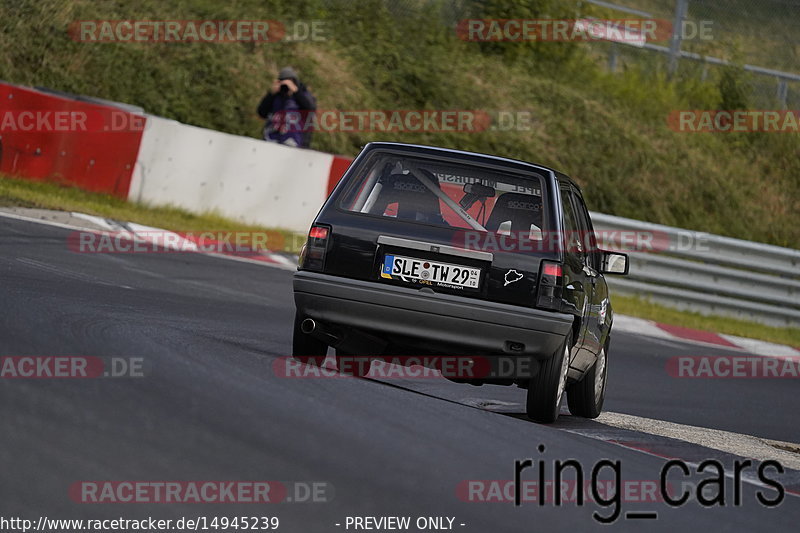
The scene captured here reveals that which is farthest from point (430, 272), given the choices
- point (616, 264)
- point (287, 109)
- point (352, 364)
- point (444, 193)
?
point (287, 109)

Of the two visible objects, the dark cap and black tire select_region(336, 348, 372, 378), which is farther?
the dark cap

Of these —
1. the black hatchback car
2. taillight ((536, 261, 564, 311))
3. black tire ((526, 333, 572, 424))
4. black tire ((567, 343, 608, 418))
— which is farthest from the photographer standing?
taillight ((536, 261, 564, 311))

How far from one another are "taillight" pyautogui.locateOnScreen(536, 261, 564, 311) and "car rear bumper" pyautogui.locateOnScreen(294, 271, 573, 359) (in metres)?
0.06

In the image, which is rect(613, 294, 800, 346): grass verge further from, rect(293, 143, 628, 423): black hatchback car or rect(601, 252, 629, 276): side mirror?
rect(293, 143, 628, 423): black hatchback car

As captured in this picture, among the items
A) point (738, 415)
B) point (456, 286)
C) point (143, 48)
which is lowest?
point (738, 415)

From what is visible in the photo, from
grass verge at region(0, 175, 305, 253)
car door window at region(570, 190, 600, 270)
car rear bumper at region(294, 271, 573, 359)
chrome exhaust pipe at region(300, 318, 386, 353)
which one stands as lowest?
chrome exhaust pipe at region(300, 318, 386, 353)

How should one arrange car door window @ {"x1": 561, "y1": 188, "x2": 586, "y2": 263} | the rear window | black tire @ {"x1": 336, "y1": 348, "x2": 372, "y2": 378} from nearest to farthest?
the rear window
car door window @ {"x1": 561, "y1": 188, "x2": 586, "y2": 263}
black tire @ {"x1": 336, "y1": 348, "x2": 372, "y2": 378}

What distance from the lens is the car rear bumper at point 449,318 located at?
6891mm

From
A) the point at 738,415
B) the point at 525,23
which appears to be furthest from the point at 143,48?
the point at 738,415

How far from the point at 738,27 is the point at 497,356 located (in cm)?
2241

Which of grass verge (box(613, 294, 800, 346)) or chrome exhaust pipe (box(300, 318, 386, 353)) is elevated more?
chrome exhaust pipe (box(300, 318, 386, 353))

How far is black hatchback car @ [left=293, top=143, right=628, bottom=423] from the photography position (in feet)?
22.7

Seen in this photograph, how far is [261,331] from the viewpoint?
9.88 meters

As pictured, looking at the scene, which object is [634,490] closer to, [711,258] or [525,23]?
→ [711,258]
